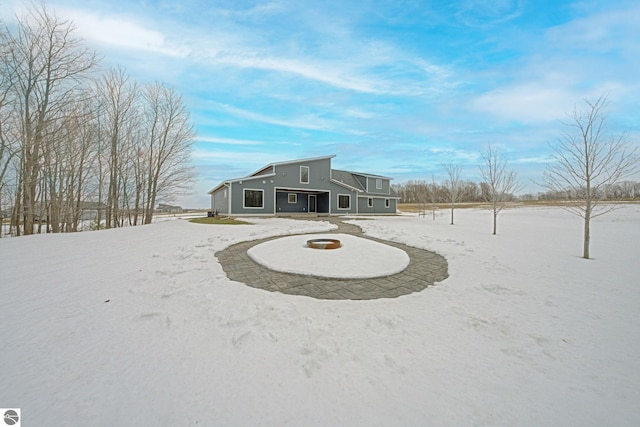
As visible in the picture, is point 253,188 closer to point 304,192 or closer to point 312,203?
point 304,192

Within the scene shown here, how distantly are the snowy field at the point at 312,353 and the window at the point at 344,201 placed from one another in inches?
683

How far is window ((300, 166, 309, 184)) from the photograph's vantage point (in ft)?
64.7

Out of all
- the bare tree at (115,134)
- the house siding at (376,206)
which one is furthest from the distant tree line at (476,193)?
the bare tree at (115,134)

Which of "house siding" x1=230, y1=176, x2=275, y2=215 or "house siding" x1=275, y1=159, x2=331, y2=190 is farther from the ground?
"house siding" x1=275, y1=159, x2=331, y2=190

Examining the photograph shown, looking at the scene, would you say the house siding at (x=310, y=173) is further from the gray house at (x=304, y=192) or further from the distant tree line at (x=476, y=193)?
the distant tree line at (x=476, y=193)

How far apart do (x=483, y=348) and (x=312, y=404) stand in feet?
6.79

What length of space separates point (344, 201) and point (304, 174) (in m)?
4.87

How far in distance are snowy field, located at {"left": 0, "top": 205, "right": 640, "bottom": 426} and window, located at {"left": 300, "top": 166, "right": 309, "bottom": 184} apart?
1550 cm

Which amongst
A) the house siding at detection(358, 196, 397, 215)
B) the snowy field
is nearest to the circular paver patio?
the snowy field

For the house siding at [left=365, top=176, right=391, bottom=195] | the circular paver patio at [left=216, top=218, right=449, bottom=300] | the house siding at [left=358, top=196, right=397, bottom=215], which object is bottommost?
the circular paver patio at [left=216, top=218, right=449, bottom=300]

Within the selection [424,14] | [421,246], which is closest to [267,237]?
[421,246]

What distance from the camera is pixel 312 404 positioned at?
193 centimetres

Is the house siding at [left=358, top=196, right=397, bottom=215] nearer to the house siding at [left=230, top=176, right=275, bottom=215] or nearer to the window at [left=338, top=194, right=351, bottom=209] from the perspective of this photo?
the window at [left=338, top=194, right=351, bottom=209]

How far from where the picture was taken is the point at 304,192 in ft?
71.4
